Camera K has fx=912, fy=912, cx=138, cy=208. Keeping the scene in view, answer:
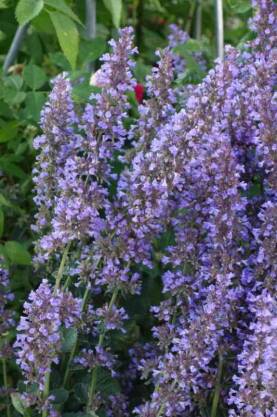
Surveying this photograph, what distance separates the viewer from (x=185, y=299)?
6.63 ft

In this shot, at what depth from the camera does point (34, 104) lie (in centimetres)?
247

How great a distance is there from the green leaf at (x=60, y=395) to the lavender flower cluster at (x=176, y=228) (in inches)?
3.0

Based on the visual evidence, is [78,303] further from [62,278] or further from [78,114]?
[78,114]

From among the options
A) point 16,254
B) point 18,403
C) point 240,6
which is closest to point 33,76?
point 16,254

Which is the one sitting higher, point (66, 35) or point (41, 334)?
point (66, 35)

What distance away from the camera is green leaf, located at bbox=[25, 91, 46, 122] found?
8.07ft

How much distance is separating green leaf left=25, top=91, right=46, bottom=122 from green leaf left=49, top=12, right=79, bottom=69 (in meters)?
0.33

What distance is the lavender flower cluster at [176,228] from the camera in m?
1.82

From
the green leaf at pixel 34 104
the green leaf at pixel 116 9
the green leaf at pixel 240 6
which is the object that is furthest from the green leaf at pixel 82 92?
the green leaf at pixel 240 6

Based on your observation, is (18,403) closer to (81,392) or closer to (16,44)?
(81,392)

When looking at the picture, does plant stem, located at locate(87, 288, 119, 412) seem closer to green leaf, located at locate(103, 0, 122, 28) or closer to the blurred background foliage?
the blurred background foliage

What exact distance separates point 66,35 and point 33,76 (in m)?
0.38

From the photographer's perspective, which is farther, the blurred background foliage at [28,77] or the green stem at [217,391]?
the blurred background foliage at [28,77]

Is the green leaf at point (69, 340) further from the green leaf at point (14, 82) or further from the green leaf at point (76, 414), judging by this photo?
the green leaf at point (14, 82)
